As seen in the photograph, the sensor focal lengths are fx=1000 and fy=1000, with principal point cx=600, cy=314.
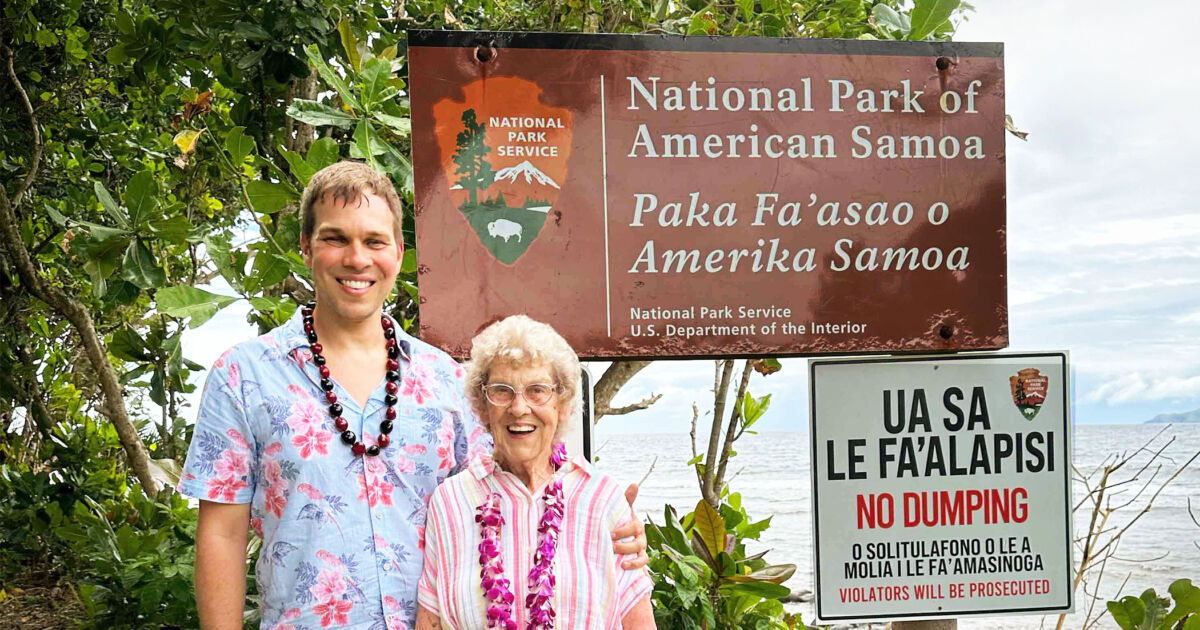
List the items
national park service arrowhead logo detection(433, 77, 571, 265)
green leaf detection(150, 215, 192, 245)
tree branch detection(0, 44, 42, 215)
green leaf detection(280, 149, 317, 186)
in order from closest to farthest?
national park service arrowhead logo detection(433, 77, 571, 265)
green leaf detection(280, 149, 317, 186)
green leaf detection(150, 215, 192, 245)
tree branch detection(0, 44, 42, 215)

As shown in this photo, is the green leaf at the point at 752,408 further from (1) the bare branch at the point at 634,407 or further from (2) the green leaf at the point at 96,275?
(2) the green leaf at the point at 96,275

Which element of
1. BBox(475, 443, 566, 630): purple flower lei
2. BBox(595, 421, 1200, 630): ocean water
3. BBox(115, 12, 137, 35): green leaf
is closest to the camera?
BBox(475, 443, 566, 630): purple flower lei

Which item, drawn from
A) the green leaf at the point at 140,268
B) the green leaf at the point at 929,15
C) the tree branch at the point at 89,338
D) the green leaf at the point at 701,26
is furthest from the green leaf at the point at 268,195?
the tree branch at the point at 89,338

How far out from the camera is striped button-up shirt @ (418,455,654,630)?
67.1 inches

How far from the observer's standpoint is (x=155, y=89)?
15.5 ft

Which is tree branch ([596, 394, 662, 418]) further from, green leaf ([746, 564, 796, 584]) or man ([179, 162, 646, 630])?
man ([179, 162, 646, 630])

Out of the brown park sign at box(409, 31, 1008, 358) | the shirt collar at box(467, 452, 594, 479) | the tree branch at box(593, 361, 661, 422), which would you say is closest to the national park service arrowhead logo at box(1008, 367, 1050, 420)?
the brown park sign at box(409, 31, 1008, 358)

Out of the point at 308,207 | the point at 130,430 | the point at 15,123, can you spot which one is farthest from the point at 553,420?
the point at 15,123

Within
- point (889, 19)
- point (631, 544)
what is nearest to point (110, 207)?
point (631, 544)

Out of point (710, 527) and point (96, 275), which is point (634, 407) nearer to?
point (710, 527)

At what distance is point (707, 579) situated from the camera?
279cm

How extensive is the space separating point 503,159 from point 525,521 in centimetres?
99

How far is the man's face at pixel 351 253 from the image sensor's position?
5.81ft

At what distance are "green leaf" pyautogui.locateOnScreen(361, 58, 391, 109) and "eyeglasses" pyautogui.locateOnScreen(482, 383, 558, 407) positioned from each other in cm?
116
